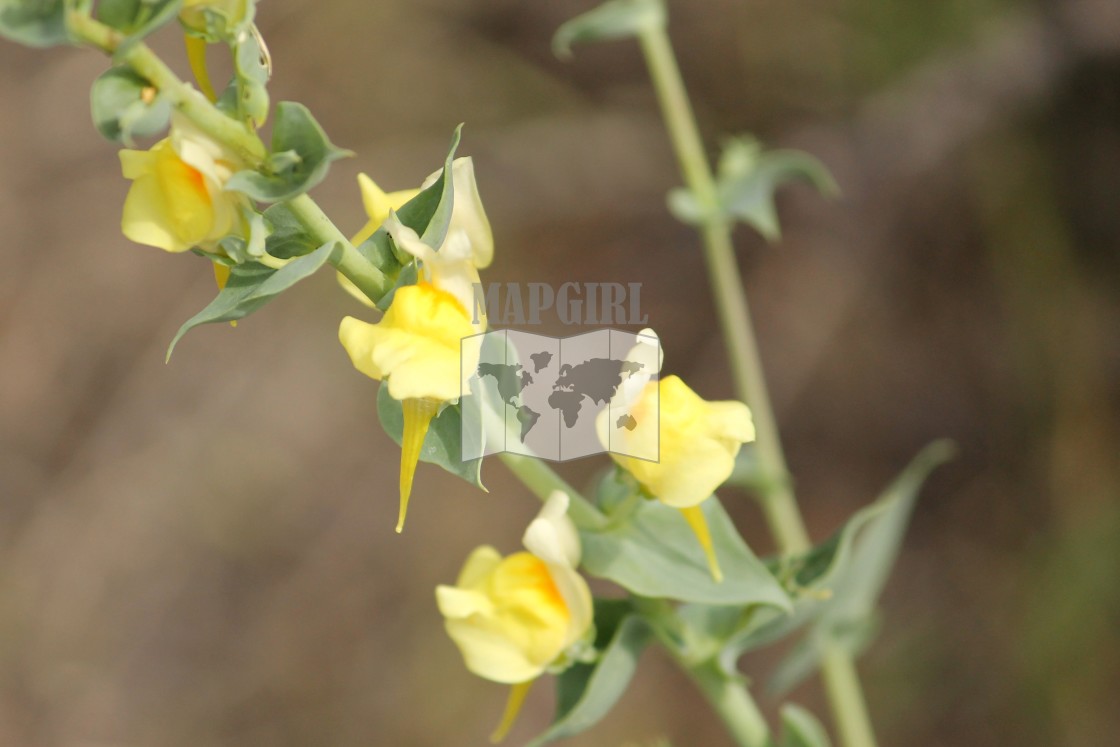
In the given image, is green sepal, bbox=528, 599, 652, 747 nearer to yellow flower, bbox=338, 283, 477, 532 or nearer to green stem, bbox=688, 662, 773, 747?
green stem, bbox=688, 662, 773, 747

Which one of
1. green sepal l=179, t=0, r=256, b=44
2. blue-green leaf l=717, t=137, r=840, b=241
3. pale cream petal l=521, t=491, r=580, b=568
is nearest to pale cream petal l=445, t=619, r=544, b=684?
pale cream petal l=521, t=491, r=580, b=568

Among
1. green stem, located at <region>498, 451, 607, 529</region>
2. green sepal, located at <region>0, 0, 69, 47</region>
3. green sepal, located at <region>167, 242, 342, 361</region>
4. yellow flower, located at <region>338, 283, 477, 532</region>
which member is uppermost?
green sepal, located at <region>0, 0, 69, 47</region>

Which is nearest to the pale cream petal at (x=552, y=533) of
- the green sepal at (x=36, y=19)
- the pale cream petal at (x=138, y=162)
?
the pale cream petal at (x=138, y=162)

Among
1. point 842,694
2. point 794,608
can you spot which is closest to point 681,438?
point 794,608

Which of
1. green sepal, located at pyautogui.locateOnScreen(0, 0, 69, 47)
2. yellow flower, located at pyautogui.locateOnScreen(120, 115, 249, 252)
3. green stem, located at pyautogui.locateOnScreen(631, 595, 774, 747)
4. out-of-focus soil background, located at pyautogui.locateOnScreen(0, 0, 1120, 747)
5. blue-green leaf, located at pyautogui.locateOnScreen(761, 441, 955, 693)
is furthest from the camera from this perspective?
out-of-focus soil background, located at pyautogui.locateOnScreen(0, 0, 1120, 747)

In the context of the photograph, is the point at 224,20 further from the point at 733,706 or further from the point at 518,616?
the point at 733,706

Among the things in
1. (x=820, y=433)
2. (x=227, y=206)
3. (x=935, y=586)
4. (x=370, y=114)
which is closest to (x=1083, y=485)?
(x=935, y=586)

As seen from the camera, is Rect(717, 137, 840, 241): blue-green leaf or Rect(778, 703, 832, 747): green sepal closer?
Rect(778, 703, 832, 747): green sepal

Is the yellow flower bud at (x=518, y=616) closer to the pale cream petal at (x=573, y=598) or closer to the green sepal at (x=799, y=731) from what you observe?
the pale cream petal at (x=573, y=598)

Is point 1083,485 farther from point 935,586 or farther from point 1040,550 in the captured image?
point 935,586
